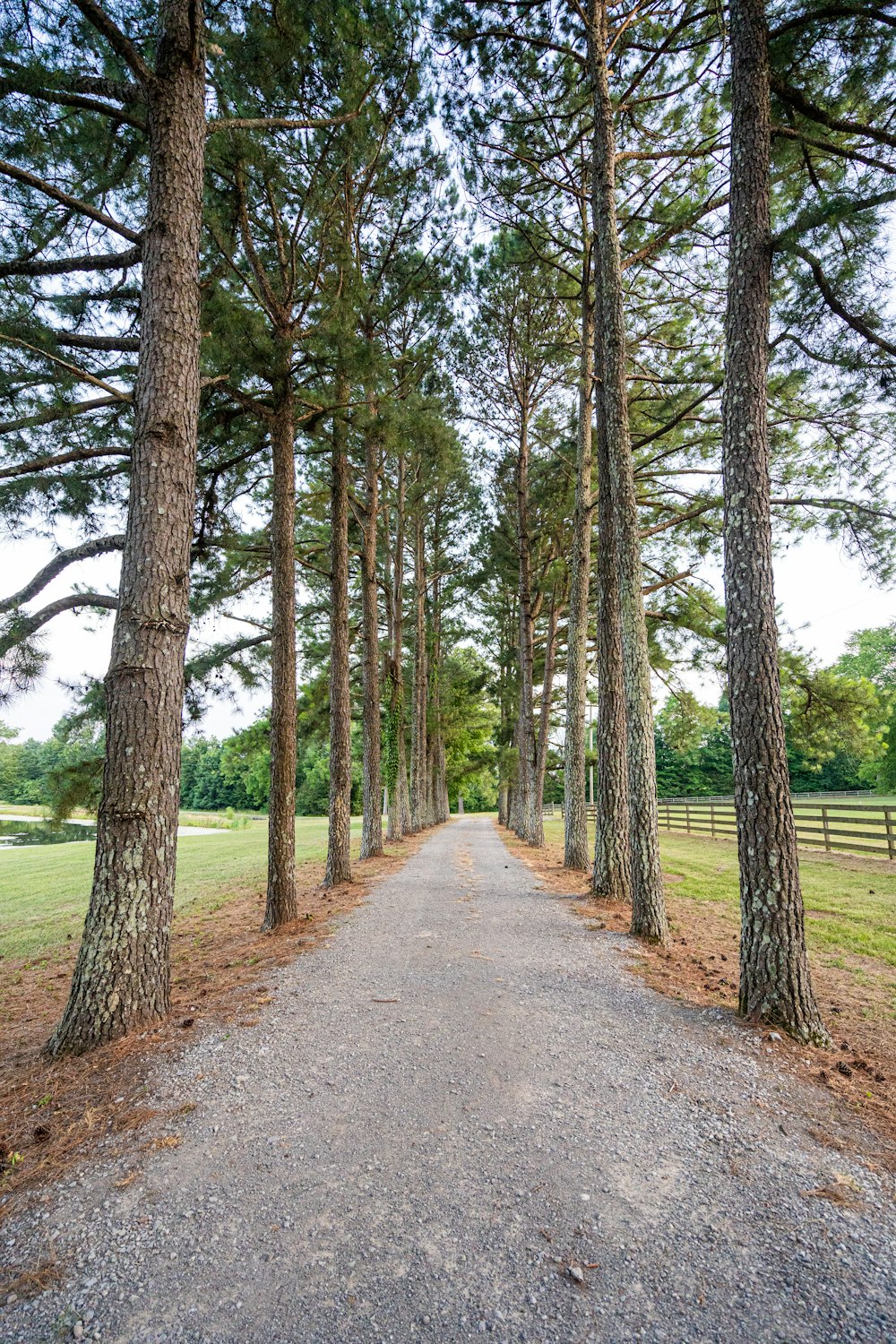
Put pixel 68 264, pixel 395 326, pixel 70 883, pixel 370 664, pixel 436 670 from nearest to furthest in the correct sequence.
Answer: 1. pixel 68 264
2. pixel 395 326
3. pixel 370 664
4. pixel 70 883
5. pixel 436 670

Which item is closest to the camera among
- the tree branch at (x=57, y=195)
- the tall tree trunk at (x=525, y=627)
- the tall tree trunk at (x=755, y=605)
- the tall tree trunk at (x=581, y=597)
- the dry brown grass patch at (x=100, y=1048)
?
the dry brown grass patch at (x=100, y=1048)

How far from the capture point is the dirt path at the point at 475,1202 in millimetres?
1504

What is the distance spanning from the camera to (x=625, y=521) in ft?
19.0

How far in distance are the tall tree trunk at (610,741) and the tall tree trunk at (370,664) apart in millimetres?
5010

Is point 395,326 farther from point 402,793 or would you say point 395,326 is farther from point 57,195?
point 402,793

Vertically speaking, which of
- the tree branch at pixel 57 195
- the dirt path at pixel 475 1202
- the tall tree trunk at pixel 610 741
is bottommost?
the dirt path at pixel 475 1202

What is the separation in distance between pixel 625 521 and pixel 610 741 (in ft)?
9.60

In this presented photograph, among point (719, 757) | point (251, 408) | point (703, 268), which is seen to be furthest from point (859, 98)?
point (719, 757)

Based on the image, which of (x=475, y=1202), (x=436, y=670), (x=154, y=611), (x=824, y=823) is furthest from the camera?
(x=436, y=670)

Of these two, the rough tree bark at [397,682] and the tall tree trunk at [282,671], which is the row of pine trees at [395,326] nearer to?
the tall tree trunk at [282,671]

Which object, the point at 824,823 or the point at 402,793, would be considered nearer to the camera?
the point at 824,823

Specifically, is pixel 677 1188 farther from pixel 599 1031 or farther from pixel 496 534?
pixel 496 534

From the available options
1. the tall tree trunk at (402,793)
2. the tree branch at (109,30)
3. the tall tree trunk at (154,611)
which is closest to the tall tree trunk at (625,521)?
the tall tree trunk at (154,611)

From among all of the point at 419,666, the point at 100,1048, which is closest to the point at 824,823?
the point at 419,666
